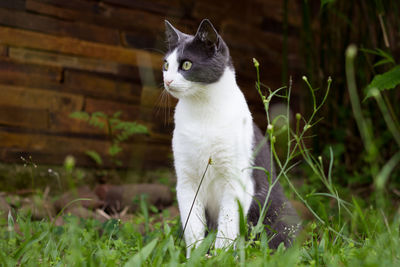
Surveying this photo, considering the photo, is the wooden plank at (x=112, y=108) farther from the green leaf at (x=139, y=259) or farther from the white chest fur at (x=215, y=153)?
the green leaf at (x=139, y=259)

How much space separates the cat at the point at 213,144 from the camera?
80.7 inches

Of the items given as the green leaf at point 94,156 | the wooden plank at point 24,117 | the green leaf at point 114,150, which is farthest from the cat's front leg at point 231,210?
the wooden plank at point 24,117

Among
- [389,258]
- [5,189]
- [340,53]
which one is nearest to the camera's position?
[389,258]

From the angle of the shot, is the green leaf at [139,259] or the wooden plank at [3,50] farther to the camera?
the wooden plank at [3,50]

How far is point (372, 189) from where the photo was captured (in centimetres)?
380

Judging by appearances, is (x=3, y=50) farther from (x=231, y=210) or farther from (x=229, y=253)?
(x=229, y=253)

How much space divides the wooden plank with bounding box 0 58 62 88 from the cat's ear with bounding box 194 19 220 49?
2.03 m

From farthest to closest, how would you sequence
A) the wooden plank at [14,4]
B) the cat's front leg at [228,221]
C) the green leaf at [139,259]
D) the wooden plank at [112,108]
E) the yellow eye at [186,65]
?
the wooden plank at [112,108] < the wooden plank at [14,4] < the yellow eye at [186,65] < the cat's front leg at [228,221] < the green leaf at [139,259]

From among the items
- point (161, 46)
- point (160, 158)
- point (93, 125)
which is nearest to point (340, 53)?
point (161, 46)

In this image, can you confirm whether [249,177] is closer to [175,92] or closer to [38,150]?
[175,92]

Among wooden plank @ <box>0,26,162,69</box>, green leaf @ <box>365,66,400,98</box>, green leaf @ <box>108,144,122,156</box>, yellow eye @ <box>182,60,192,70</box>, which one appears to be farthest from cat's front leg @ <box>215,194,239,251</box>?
wooden plank @ <box>0,26,162,69</box>

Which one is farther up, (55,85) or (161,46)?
(161,46)

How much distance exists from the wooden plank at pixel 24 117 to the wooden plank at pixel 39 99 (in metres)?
0.03

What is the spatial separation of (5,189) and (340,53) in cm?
334
